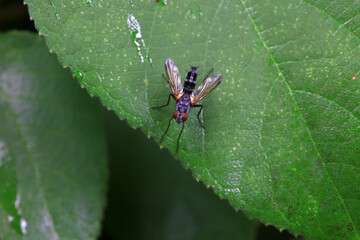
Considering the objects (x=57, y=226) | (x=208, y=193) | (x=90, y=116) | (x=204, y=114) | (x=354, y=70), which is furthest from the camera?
(x=208, y=193)

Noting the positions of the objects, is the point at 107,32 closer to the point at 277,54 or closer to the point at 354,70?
the point at 277,54

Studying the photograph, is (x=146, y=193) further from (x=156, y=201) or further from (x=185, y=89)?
(x=185, y=89)

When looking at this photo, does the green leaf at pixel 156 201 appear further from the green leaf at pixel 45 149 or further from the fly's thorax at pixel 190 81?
the fly's thorax at pixel 190 81

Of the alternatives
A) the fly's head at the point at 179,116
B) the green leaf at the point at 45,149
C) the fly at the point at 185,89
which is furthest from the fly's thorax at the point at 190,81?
the green leaf at the point at 45,149

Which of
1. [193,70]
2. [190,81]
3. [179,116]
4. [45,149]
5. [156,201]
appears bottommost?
[156,201]

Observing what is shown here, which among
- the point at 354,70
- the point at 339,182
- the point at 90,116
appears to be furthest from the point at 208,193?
the point at 354,70

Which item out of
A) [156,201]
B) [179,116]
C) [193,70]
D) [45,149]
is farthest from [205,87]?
[156,201]
